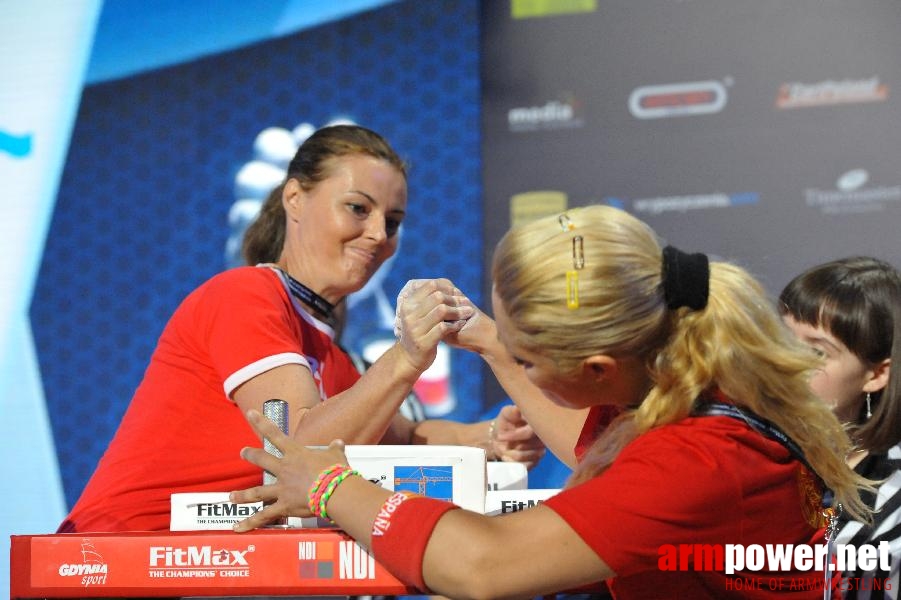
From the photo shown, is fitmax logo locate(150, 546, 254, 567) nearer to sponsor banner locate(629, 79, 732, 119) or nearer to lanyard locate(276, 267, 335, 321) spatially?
lanyard locate(276, 267, 335, 321)

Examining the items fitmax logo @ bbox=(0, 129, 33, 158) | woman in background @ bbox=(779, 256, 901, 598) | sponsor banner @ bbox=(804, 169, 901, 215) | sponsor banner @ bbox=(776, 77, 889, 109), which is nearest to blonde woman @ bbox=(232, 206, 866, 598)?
woman in background @ bbox=(779, 256, 901, 598)

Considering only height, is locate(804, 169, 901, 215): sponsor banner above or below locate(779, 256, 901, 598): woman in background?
above

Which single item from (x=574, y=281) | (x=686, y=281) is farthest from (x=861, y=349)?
(x=574, y=281)

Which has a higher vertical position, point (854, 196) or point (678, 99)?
point (678, 99)

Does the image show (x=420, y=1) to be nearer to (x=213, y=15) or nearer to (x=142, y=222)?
(x=213, y=15)

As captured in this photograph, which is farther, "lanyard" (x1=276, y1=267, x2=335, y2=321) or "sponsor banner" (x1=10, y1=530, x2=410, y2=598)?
"lanyard" (x1=276, y1=267, x2=335, y2=321)

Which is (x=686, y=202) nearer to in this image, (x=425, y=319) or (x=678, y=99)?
(x=678, y=99)

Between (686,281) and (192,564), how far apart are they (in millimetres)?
792

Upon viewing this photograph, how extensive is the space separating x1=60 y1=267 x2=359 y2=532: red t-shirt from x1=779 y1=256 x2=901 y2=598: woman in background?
1.17 metres

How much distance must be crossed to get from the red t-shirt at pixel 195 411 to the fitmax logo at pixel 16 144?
264 centimetres

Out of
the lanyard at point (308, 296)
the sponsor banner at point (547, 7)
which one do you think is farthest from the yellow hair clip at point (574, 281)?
the sponsor banner at point (547, 7)

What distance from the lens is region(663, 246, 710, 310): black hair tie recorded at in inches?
52.2

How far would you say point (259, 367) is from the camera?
175cm

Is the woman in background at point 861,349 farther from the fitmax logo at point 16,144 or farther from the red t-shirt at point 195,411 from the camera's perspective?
the fitmax logo at point 16,144
